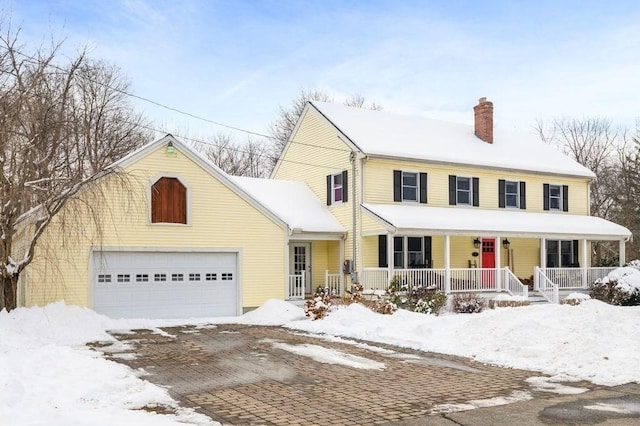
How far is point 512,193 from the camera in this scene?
92.8 ft

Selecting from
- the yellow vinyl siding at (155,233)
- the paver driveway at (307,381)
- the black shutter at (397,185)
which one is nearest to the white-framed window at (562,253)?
the black shutter at (397,185)

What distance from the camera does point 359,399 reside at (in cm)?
873

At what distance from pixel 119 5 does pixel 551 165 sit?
870 inches

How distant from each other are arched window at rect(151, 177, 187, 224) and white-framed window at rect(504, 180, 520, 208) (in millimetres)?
15094

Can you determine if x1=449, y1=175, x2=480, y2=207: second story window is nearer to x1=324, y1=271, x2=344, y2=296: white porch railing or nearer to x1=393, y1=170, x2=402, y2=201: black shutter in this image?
x1=393, y1=170, x2=402, y2=201: black shutter

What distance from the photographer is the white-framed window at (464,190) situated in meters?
26.8

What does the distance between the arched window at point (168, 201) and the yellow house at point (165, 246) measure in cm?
3

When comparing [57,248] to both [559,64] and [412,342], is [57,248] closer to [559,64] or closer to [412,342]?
[412,342]

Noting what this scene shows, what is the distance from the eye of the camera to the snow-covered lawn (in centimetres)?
792

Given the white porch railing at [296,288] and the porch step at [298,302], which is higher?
the white porch railing at [296,288]

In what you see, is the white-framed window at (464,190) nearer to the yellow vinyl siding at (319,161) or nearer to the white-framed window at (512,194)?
the white-framed window at (512,194)

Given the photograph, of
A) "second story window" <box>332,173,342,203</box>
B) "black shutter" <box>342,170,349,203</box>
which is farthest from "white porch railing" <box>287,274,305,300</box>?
"second story window" <box>332,173,342,203</box>

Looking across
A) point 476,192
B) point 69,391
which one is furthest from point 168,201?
point 476,192

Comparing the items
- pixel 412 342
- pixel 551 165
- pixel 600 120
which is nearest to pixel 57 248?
pixel 412 342
